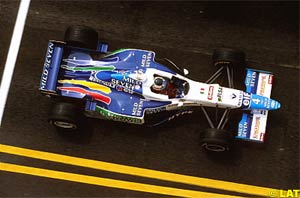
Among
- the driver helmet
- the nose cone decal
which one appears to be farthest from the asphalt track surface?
the driver helmet

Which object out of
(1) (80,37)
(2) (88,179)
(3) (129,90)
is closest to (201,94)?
(3) (129,90)

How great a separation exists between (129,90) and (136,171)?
0.89 meters

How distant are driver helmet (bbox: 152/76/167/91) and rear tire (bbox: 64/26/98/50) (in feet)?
2.53

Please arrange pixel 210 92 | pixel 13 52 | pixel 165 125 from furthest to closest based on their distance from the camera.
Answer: pixel 13 52
pixel 165 125
pixel 210 92

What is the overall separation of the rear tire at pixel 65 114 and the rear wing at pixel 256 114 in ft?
5.41

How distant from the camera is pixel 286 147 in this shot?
456 centimetres

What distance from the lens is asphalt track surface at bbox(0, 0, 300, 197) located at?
14.5 feet

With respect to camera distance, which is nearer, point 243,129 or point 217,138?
point 217,138

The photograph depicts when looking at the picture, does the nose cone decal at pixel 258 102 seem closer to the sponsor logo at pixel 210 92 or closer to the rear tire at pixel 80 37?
the sponsor logo at pixel 210 92

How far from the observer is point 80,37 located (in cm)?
420

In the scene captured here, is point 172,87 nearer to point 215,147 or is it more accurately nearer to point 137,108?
point 137,108

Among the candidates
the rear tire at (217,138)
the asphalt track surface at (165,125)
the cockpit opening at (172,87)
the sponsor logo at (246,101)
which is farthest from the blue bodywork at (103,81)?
the sponsor logo at (246,101)

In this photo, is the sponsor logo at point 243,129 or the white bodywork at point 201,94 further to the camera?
the sponsor logo at point 243,129

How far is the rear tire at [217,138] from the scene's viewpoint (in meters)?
4.09
